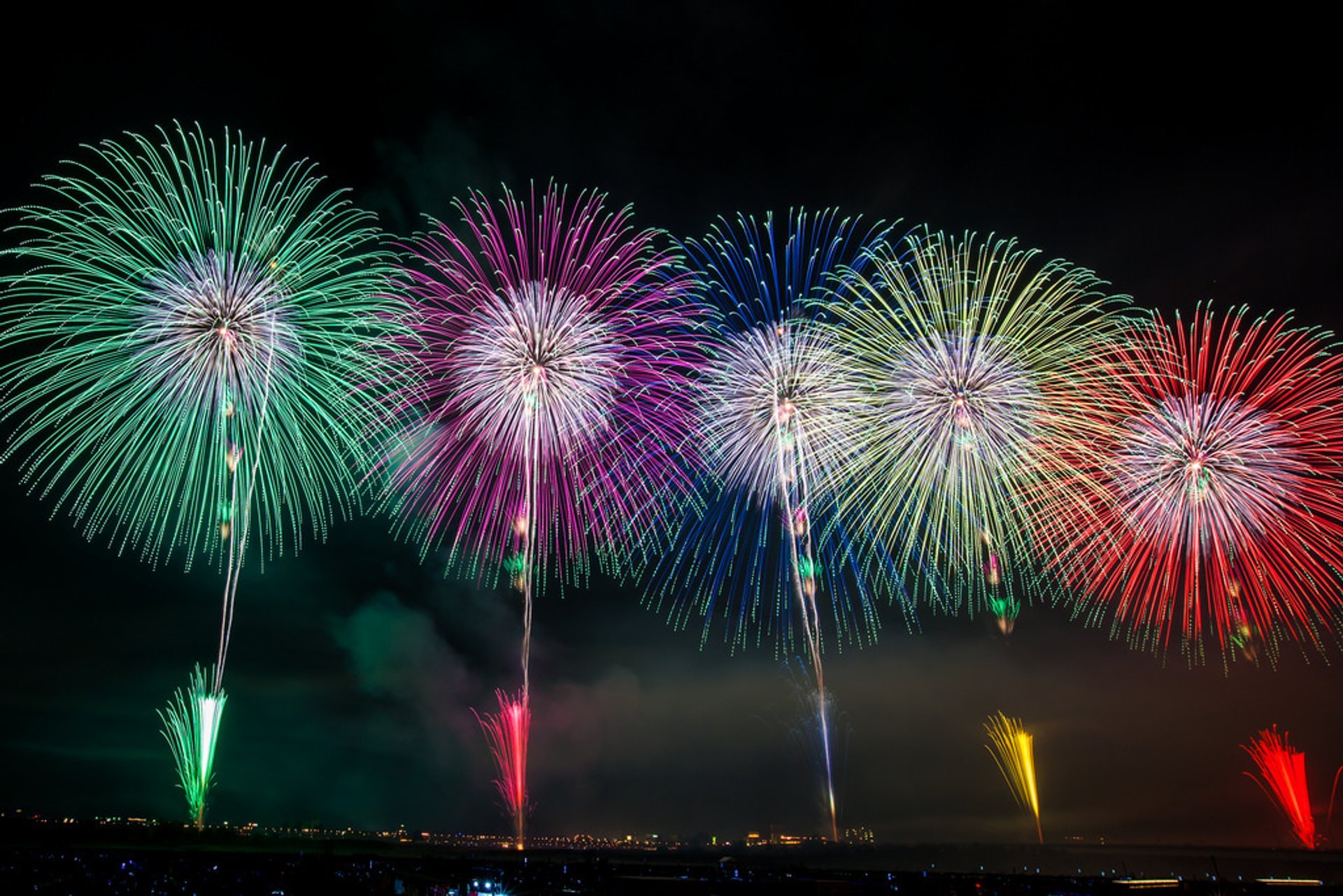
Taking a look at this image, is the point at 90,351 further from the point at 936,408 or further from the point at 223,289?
the point at 936,408

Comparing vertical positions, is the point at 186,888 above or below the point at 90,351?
below

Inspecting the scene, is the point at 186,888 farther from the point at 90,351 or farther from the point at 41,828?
the point at 41,828

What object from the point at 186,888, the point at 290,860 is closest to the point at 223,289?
the point at 186,888

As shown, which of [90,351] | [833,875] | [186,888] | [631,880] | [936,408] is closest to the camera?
[90,351]

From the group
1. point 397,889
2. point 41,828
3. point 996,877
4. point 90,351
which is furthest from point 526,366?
point 41,828

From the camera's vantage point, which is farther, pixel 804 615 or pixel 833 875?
pixel 833 875

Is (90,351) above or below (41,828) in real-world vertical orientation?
above

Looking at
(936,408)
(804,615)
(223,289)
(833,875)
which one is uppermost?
(223,289)

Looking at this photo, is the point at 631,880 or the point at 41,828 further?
the point at 41,828

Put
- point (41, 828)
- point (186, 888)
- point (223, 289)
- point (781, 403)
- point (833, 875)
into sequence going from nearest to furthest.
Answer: point (223, 289)
point (781, 403)
point (186, 888)
point (833, 875)
point (41, 828)
